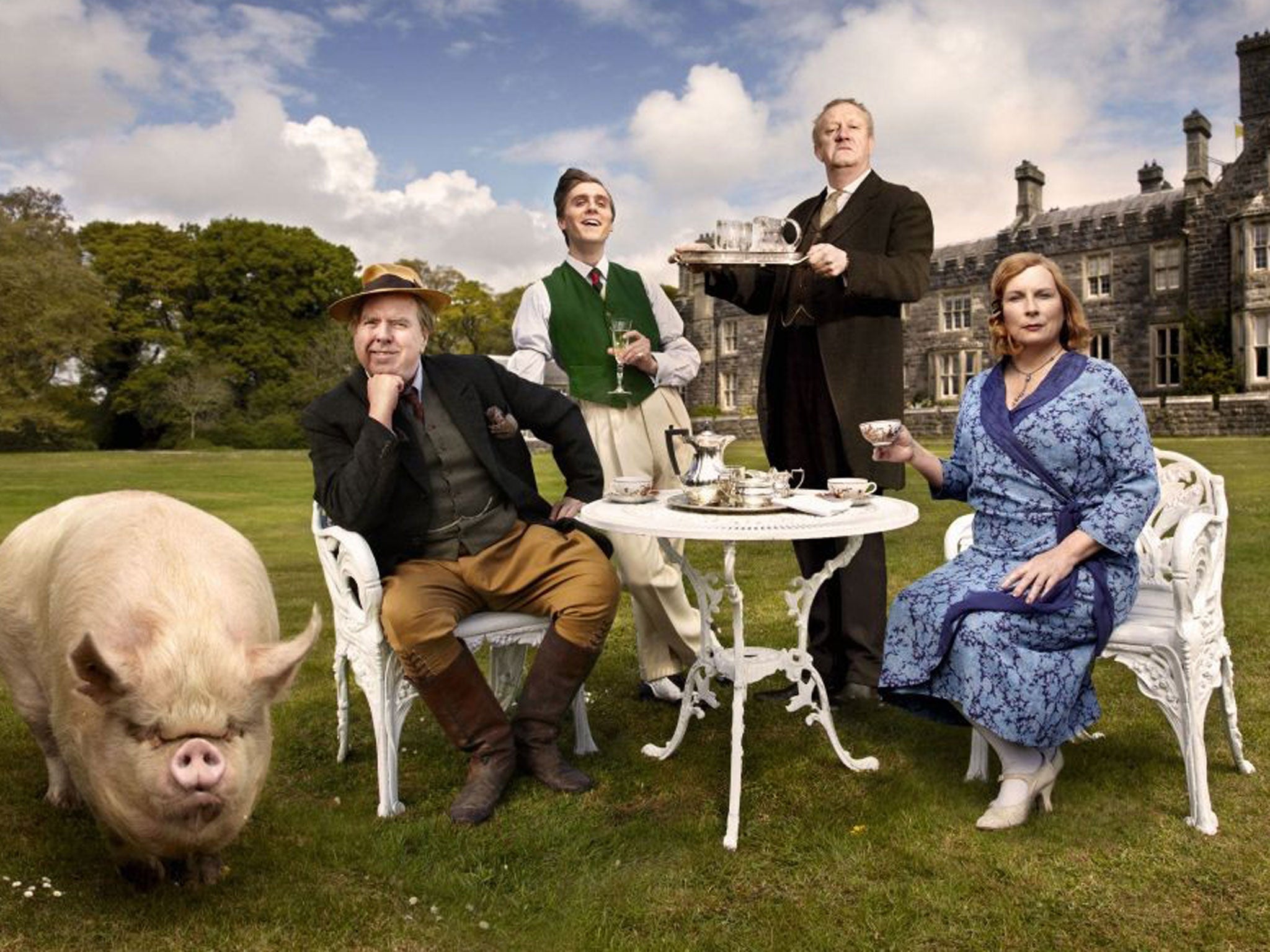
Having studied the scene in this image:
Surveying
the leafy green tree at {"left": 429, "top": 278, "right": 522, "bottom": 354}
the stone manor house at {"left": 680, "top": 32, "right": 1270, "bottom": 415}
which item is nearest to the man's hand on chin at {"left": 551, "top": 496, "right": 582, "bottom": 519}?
the stone manor house at {"left": 680, "top": 32, "right": 1270, "bottom": 415}

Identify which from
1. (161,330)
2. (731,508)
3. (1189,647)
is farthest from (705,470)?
(161,330)

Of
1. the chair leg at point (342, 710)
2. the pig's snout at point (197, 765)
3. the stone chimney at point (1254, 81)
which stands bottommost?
the chair leg at point (342, 710)

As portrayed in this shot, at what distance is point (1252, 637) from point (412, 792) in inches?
185

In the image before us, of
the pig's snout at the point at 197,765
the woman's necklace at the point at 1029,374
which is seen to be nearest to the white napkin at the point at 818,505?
the woman's necklace at the point at 1029,374

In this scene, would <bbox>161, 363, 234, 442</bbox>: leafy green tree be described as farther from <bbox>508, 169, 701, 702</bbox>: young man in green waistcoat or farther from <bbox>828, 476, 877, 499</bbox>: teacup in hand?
<bbox>828, 476, 877, 499</bbox>: teacup in hand

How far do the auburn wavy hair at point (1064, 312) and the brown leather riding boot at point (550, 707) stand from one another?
187cm

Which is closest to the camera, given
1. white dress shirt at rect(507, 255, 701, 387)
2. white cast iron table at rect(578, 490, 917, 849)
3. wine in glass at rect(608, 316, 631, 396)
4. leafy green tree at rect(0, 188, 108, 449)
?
white cast iron table at rect(578, 490, 917, 849)

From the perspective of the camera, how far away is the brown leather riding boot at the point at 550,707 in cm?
395

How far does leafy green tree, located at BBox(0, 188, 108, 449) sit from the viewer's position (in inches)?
1302

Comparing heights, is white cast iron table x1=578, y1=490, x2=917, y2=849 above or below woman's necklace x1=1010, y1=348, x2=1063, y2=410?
below

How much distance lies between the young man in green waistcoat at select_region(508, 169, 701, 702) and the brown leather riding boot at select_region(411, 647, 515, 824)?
1.14 m

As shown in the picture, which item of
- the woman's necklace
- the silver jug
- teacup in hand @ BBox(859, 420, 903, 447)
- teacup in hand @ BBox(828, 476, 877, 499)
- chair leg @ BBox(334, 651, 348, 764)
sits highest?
the woman's necklace

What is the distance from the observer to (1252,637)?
5977 millimetres

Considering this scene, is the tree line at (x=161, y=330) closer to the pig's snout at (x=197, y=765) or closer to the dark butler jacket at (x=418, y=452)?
the dark butler jacket at (x=418, y=452)
